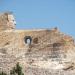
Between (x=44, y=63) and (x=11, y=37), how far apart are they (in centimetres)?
1062

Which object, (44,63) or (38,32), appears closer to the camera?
(44,63)

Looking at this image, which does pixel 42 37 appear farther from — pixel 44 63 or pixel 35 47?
pixel 44 63

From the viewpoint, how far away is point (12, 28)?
8019 centimetres

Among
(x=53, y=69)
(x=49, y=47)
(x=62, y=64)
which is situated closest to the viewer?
(x=53, y=69)

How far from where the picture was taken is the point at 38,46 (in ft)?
244

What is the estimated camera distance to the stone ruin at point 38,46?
222 feet

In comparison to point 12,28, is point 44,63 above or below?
below

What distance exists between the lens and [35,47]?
74.2 m

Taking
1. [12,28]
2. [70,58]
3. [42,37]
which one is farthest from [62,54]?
[12,28]

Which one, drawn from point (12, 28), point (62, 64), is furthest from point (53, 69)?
point (12, 28)

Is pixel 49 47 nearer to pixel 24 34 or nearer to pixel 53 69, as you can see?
pixel 24 34

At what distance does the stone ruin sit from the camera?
6762 centimetres

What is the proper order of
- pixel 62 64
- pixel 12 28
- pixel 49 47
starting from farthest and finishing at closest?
1. pixel 12 28
2. pixel 49 47
3. pixel 62 64

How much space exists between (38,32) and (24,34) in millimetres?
1949
